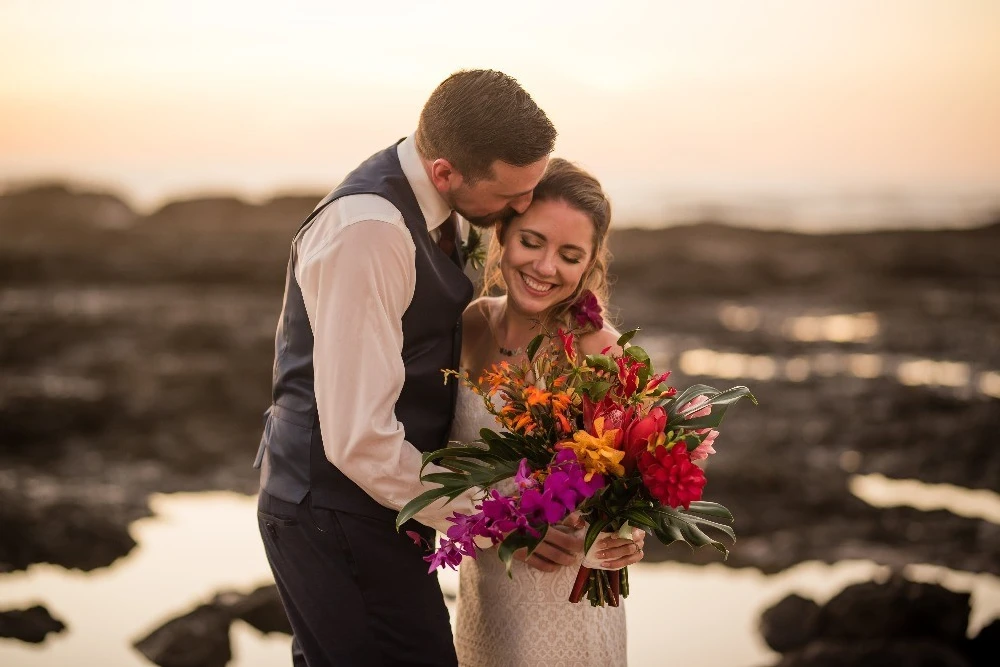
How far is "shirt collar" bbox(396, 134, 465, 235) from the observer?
107 inches

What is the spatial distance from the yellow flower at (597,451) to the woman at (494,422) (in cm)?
51

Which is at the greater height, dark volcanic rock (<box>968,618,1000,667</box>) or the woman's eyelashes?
the woman's eyelashes

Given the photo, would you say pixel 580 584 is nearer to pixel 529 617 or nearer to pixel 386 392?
pixel 529 617

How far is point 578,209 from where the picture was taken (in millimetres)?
3057

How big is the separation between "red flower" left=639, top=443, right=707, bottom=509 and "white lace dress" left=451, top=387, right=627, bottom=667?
2.28ft

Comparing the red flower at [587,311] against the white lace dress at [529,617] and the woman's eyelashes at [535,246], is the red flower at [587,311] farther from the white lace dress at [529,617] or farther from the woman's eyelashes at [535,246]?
the white lace dress at [529,617]

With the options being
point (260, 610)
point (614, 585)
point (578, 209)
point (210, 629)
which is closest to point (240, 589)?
point (260, 610)

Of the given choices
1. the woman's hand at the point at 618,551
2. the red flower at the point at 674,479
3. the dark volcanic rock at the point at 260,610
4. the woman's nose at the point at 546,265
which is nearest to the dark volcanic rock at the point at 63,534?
the dark volcanic rock at the point at 260,610

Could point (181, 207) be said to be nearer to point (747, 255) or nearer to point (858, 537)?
point (747, 255)

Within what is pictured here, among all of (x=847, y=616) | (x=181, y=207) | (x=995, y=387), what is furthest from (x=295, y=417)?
(x=181, y=207)

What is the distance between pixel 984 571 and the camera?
6.52 metres

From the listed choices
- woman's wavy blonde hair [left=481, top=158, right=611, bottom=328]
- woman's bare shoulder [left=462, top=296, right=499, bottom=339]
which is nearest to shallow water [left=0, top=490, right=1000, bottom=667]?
woman's bare shoulder [left=462, top=296, right=499, bottom=339]

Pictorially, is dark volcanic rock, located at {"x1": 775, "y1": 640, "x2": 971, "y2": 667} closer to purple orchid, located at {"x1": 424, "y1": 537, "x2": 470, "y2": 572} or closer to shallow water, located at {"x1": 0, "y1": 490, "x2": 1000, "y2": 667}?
shallow water, located at {"x1": 0, "y1": 490, "x2": 1000, "y2": 667}

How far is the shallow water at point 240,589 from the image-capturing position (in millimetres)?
5008
